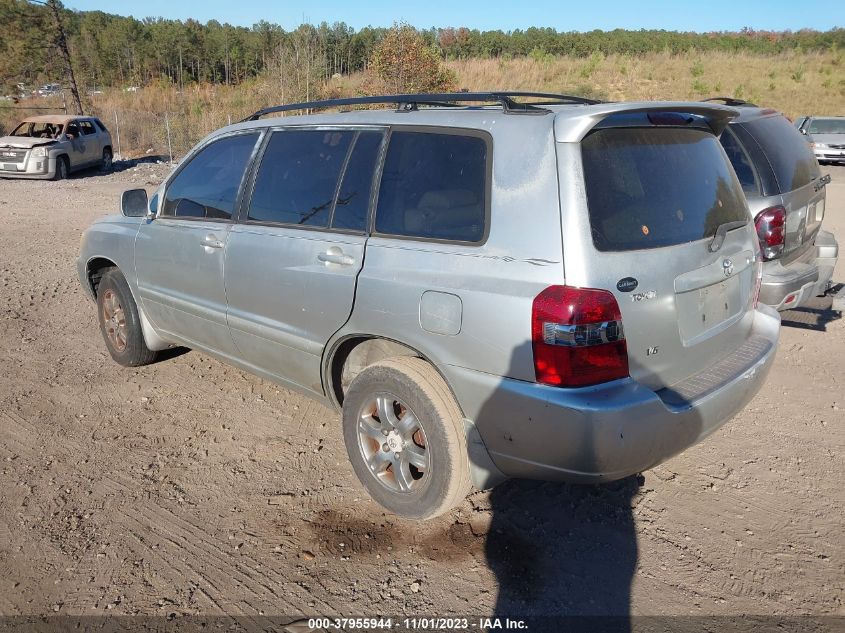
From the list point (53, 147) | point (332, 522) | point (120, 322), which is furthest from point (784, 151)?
point (53, 147)

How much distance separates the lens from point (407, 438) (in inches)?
128

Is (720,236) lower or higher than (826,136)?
higher

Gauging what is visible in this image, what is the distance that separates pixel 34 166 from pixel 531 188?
18.1 meters

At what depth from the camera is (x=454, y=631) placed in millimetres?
2672

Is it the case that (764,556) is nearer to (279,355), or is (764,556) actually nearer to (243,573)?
(243,573)

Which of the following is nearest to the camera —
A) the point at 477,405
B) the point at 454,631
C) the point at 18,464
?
the point at 454,631

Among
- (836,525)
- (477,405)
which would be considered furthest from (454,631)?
(836,525)

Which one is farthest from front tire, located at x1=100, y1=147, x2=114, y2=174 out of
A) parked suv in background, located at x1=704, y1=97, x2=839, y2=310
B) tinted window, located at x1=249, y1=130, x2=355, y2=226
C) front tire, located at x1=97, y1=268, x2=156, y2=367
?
parked suv in background, located at x1=704, y1=97, x2=839, y2=310

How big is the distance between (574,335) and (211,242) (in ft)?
7.87

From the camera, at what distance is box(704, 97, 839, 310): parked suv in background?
4914mm

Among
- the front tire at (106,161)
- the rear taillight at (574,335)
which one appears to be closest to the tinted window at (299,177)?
the rear taillight at (574,335)

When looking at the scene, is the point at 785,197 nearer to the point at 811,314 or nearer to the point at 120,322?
the point at 811,314

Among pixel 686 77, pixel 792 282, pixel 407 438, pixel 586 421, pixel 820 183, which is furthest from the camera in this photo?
pixel 686 77

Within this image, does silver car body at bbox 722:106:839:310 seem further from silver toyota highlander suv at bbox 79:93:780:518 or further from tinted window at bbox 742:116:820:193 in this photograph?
silver toyota highlander suv at bbox 79:93:780:518
